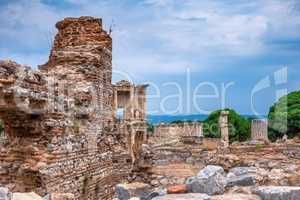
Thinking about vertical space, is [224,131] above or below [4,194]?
below

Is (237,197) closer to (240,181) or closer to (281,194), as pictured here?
(281,194)

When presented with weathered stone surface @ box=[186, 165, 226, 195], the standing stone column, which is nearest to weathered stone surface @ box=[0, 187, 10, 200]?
weathered stone surface @ box=[186, 165, 226, 195]

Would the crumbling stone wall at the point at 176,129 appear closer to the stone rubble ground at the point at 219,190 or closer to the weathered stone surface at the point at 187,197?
the stone rubble ground at the point at 219,190

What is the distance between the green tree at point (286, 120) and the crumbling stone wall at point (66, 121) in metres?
36.8

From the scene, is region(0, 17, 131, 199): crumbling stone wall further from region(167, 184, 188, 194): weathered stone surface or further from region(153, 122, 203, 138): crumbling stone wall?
region(153, 122, 203, 138): crumbling stone wall

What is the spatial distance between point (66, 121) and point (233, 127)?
44.0m

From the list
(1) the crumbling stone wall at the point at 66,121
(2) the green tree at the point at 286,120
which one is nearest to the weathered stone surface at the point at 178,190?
(1) the crumbling stone wall at the point at 66,121

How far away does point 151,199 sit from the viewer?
4.19 meters

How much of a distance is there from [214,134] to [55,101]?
145 ft

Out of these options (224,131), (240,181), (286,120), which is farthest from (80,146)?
(286,120)

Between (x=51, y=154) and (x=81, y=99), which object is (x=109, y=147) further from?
(x=51, y=154)

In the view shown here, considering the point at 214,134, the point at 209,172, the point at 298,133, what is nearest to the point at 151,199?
the point at 209,172

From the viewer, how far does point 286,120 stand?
47625mm

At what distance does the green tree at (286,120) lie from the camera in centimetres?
4725
